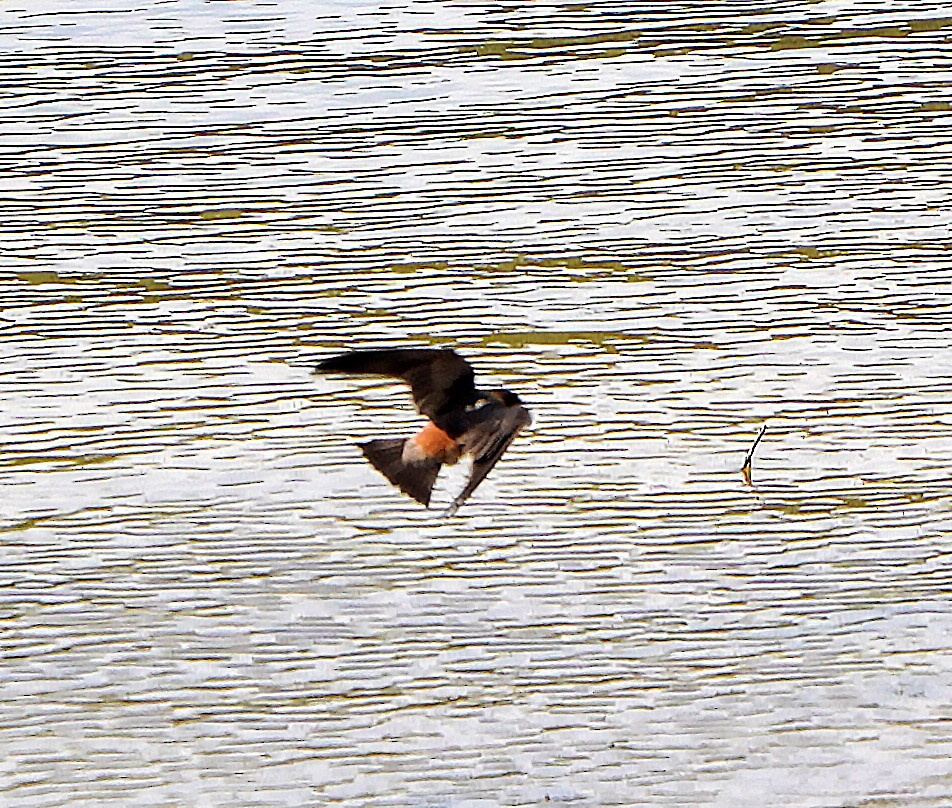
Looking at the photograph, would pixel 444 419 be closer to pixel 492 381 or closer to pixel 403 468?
pixel 403 468

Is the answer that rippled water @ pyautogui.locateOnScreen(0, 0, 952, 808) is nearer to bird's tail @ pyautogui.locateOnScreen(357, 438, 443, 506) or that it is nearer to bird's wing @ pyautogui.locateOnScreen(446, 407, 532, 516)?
bird's tail @ pyautogui.locateOnScreen(357, 438, 443, 506)

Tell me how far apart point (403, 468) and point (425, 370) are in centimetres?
32

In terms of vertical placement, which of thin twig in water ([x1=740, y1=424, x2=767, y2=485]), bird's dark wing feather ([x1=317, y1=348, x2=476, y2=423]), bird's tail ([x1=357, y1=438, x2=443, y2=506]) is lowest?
thin twig in water ([x1=740, y1=424, x2=767, y2=485])

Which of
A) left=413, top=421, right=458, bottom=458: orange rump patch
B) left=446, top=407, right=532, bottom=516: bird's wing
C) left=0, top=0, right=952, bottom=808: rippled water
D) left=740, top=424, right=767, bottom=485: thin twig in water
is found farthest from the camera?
left=740, top=424, right=767, bottom=485: thin twig in water

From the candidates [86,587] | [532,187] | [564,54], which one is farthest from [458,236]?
[86,587]

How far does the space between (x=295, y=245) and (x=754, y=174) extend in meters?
1.90


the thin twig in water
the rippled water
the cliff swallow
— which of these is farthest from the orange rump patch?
the thin twig in water

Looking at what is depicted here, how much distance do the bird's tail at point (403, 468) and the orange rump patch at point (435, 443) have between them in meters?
0.03

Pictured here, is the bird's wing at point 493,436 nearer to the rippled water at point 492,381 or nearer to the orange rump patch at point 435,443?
the orange rump patch at point 435,443

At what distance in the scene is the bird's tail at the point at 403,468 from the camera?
538 cm

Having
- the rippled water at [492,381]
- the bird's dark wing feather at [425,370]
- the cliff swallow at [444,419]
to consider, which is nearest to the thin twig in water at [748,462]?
the rippled water at [492,381]

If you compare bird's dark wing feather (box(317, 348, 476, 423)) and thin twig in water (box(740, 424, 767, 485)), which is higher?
bird's dark wing feather (box(317, 348, 476, 423))

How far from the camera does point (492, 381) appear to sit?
660cm

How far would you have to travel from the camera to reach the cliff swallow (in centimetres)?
518
